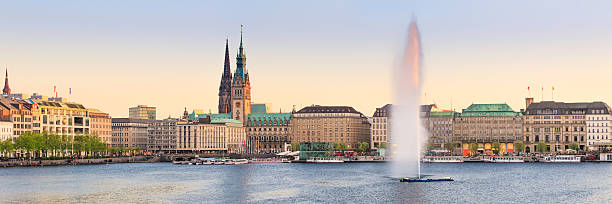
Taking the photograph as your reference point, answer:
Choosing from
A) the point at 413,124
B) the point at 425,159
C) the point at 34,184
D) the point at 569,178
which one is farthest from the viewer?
the point at 425,159

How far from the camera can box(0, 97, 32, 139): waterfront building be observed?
179625 mm

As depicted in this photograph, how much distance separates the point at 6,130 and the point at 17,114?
300 inches

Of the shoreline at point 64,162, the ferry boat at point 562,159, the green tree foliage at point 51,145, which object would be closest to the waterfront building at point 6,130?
the green tree foliage at point 51,145

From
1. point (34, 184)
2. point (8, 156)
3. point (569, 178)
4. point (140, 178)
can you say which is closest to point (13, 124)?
point (8, 156)

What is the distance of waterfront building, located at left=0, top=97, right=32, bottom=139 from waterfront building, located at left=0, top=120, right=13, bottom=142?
5.66ft

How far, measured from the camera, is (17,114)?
183 meters

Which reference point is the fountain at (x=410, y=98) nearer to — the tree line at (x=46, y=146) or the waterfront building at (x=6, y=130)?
the tree line at (x=46, y=146)

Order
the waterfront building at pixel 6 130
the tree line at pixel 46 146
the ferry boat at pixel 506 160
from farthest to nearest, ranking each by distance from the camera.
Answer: the ferry boat at pixel 506 160 < the waterfront building at pixel 6 130 < the tree line at pixel 46 146

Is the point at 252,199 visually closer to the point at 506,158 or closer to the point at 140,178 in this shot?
the point at 140,178

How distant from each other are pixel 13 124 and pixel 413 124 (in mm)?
119497

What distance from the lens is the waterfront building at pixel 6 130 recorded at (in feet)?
569

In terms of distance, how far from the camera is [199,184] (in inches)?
4284

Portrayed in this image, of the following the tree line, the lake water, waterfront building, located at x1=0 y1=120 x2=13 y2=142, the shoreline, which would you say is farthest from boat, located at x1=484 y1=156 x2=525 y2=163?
waterfront building, located at x1=0 y1=120 x2=13 y2=142

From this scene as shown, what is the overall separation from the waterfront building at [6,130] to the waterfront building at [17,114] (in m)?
1.73
